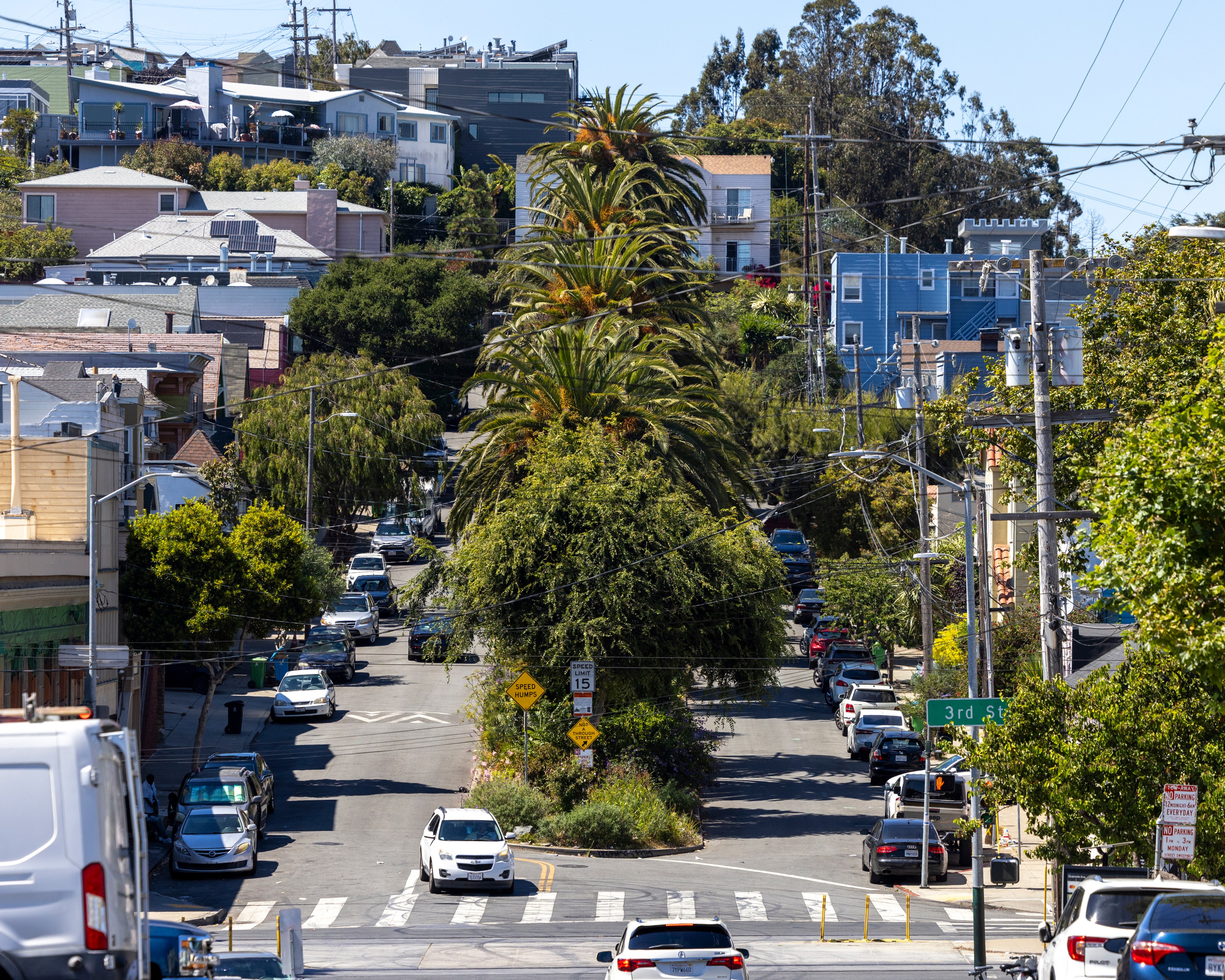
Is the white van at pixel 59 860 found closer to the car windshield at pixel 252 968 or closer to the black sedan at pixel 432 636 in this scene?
Result: the car windshield at pixel 252 968

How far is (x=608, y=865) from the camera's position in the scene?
108ft

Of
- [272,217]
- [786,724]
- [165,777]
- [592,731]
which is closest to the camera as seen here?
[592,731]

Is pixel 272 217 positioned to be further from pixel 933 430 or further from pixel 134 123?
pixel 933 430

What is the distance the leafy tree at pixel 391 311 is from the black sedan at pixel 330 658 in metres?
31.6

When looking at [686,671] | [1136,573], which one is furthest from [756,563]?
[1136,573]

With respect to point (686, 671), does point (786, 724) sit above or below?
below

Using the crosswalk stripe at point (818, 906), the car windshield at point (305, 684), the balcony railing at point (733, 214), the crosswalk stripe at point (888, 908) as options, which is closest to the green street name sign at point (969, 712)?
the crosswalk stripe at point (888, 908)

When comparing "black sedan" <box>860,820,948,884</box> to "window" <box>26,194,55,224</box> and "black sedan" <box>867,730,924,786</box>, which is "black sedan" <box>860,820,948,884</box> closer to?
"black sedan" <box>867,730,924,786</box>

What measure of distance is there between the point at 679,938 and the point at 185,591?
2629cm

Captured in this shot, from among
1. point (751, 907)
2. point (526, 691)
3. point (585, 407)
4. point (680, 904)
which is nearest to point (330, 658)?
point (585, 407)

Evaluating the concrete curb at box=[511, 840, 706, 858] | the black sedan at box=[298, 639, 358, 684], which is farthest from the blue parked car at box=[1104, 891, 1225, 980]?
the black sedan at box=[298, 639, 358, 684]

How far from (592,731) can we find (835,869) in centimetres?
632

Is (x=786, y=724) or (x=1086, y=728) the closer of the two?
(x=1086, y=728)

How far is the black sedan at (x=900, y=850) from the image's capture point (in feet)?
102
